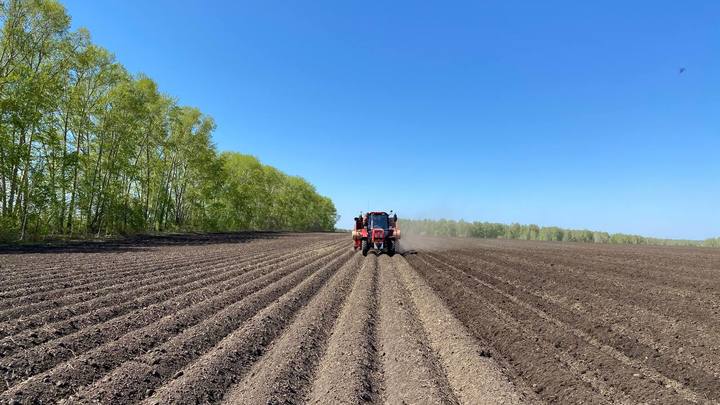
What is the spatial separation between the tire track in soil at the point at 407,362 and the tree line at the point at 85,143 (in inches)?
895

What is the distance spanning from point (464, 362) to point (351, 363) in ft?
5.54

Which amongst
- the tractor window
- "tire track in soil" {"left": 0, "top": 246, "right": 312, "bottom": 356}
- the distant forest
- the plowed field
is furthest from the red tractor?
the distant forest

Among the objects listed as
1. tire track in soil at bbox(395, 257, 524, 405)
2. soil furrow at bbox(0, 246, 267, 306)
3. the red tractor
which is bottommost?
tire track in soil at bbox(395, 257, 524, 405)

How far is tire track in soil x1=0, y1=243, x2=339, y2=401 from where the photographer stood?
454 centimetres

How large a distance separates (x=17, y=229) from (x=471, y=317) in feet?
84.2

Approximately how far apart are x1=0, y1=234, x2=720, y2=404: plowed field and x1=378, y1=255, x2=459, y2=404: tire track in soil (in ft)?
0.10

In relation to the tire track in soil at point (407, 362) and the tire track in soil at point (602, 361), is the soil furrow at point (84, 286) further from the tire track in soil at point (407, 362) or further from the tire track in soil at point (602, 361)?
the tire track in soil at point (602, 361)

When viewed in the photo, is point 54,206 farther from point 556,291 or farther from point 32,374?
point 556,291

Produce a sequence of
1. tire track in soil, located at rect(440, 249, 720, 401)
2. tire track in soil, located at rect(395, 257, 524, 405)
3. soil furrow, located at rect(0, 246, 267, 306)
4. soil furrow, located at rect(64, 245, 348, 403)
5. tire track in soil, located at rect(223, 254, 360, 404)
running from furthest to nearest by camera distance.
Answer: soil furrow, located at rect(0, 246, 267, 306)
tire track in soil, located at rect(440, 249, 720, 401)
tire track in soil, located at rect(395, 257, 524, 405)
tire track in soil, located at rect(223, 254, 360, 404)
soil furrow, located at rect(64, 245, 348, 403)

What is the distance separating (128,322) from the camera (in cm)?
721

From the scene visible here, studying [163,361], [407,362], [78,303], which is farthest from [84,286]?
[407,362]

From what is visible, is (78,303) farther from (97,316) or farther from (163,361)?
(163,361)

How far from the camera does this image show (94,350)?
573 cm

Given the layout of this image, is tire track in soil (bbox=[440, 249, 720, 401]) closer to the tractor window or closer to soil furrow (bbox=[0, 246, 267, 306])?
the tractor window
